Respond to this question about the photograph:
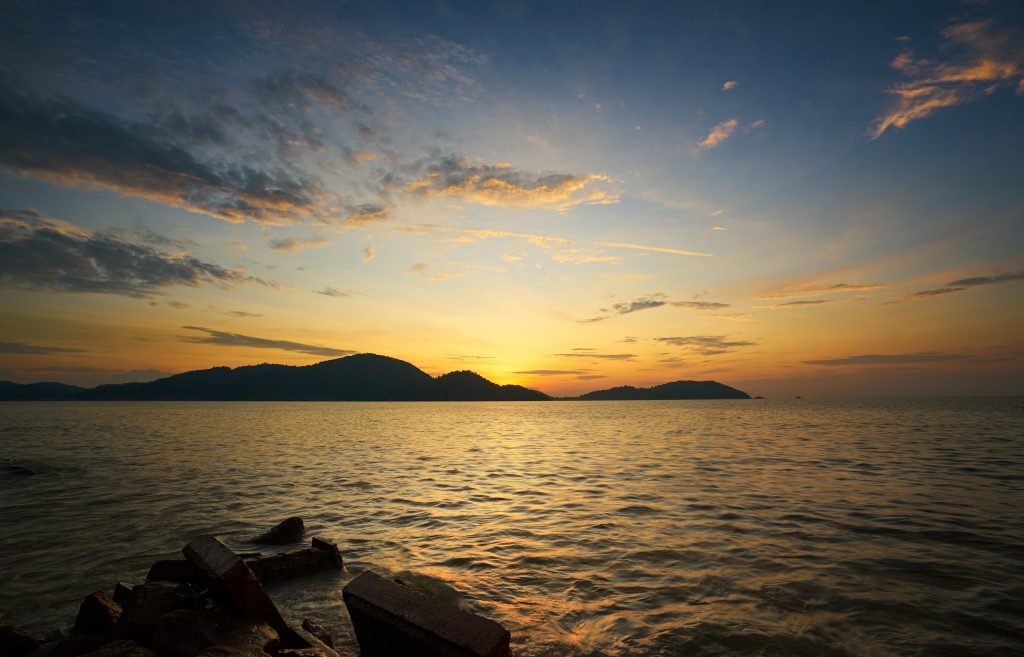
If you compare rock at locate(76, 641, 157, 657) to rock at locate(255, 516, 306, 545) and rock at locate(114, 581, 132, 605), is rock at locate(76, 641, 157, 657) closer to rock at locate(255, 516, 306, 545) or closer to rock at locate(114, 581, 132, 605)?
rock at locate(114, 581, 132, 605)

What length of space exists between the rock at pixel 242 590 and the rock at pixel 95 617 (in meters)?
1.37

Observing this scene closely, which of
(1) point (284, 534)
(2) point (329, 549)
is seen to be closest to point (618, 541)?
(2) point (329, 549)

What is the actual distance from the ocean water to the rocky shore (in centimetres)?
213

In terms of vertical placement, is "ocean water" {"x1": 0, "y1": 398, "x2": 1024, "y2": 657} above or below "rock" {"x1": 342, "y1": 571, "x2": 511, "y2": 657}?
below

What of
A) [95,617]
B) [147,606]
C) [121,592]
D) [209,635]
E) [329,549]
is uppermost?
[147,606]

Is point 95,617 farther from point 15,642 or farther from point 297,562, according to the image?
point 297,562

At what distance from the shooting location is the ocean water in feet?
28.4

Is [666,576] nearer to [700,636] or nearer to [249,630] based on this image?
[700,636]

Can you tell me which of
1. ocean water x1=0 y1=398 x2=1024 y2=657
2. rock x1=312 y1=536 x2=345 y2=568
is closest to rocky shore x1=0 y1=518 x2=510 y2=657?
ocean water x1=0 y1=398 x2=1024 y2=657

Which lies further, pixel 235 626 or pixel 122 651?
pixel 235 626

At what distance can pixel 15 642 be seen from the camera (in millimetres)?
6613

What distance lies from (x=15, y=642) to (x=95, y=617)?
88cm

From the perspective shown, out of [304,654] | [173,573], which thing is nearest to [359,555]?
[173,573]

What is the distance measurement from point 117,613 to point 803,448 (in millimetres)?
43153
